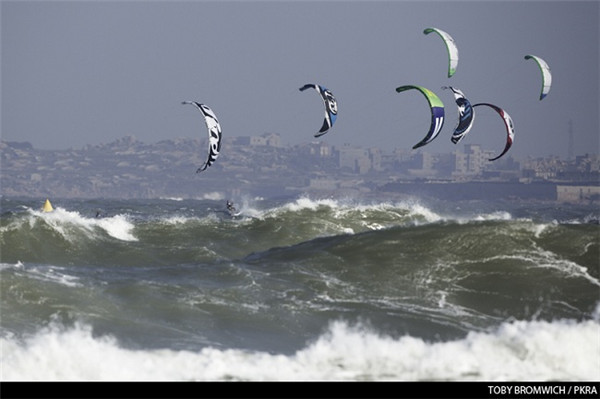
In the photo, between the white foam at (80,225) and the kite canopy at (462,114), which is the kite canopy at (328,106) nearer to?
the kite canopy at (462,114)

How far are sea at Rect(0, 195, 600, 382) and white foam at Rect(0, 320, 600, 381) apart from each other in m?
0.03

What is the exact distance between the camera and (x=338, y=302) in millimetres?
17812

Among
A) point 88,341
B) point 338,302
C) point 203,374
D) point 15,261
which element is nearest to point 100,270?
point 15,261

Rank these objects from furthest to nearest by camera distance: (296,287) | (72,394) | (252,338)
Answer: (296,287), (252,338), (72,394)

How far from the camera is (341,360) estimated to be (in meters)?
13.3

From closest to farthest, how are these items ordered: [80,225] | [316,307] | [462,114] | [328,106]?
[316,307], [80,225], [328,106], [462,114]

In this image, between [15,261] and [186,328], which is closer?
[186,328]

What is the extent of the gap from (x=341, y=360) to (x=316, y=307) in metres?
4.05

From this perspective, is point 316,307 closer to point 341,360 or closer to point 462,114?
point 341,360

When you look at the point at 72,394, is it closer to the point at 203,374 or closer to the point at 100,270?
the point at 203,374

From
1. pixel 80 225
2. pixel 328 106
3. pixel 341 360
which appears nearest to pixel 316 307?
pixel 341 360

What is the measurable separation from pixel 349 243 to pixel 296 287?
11.2ft

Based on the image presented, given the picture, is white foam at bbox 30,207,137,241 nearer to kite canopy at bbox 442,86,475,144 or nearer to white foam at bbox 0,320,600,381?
white foam at bbox 0,320,600,381

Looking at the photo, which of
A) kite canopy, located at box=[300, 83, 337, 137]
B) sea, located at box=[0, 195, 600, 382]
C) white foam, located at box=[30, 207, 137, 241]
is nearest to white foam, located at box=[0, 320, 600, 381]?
sea, located at box=[0, 195, 600, 382]
